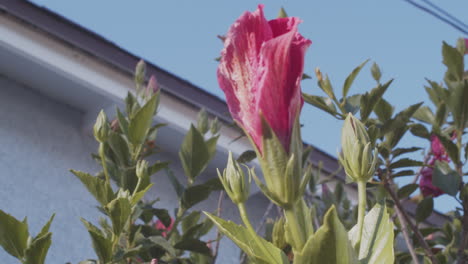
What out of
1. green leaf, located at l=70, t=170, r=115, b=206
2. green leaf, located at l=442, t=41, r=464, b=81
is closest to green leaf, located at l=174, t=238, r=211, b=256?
green leaf, located at l=70, t=170, r=115, b=206

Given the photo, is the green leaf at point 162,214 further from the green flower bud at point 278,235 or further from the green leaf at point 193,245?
the green flower bud at point 278,235

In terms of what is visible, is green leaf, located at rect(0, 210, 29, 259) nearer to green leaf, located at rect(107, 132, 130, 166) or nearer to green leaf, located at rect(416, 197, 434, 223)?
green leaf, located at rect(107, 132, 130, 166)

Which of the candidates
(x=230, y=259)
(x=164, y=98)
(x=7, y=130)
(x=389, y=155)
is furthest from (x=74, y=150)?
(x=389, y=155)

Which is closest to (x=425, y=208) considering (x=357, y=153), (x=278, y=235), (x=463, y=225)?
(x=463, y=225)

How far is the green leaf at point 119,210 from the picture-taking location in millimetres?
1164

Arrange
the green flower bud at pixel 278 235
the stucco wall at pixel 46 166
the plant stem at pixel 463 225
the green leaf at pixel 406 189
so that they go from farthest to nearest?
the stucco wall at pixel 46 166
the green leaf at pixel 406 189
the plant stem at pixel 463 225
the green flower bud at pixel 278 235

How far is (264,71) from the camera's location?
2.35 ft

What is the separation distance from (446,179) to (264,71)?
1.17m

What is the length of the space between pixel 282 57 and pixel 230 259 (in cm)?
239

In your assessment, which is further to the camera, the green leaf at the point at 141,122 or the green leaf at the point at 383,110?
the green leaf at the point at 383,110

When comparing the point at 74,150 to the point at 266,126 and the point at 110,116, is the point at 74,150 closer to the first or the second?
the point at 110,116

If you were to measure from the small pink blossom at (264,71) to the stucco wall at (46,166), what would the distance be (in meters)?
1.68

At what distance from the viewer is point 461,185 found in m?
1.72

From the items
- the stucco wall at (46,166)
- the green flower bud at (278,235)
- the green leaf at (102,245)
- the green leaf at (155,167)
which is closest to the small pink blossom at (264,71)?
the green flower bud at (278,235)
